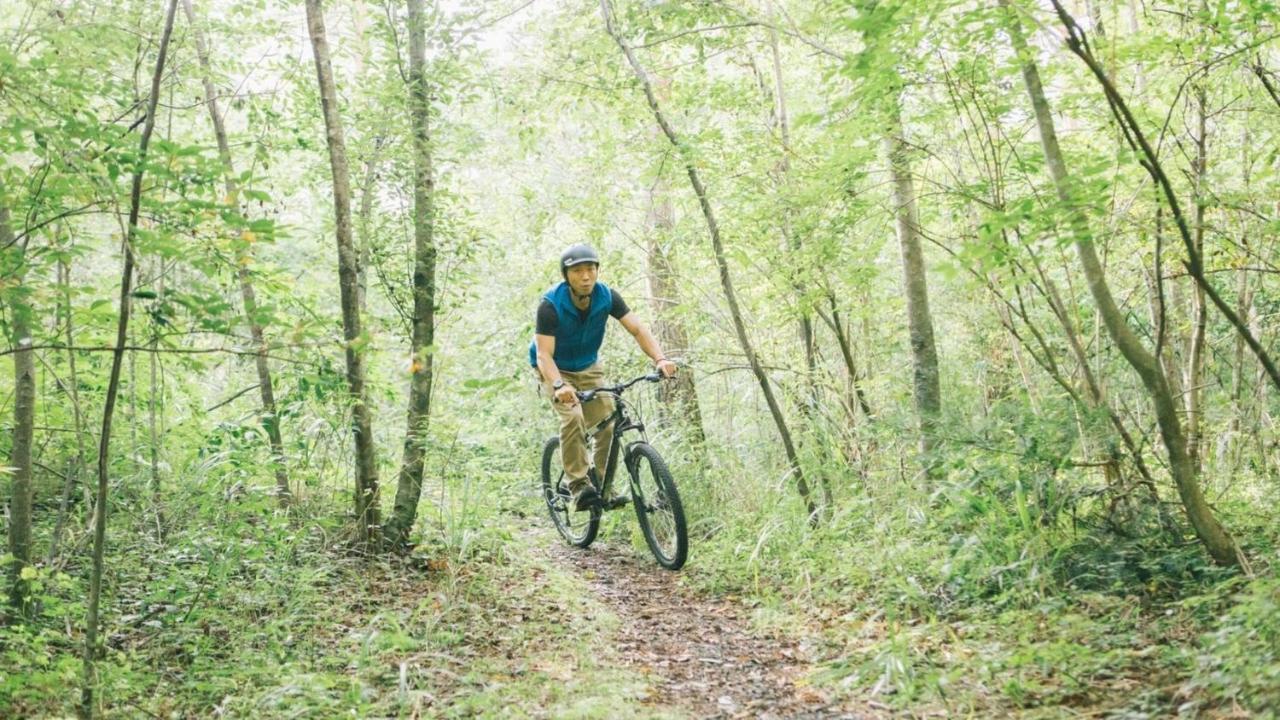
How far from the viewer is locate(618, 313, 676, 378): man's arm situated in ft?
18.8

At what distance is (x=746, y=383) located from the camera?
27.0ft

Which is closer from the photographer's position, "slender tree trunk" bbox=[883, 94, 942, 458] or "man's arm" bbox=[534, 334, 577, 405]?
"slender tree trunk" bbox=[883, 94, 942, 458]

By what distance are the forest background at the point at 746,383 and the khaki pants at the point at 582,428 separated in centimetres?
67

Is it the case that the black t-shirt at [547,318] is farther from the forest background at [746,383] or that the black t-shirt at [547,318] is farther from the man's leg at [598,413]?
the forest background at [746,383]

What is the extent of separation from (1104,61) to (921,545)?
277 centimetres

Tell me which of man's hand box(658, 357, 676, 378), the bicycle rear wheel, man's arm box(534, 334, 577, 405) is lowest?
the bicycle rear wheel

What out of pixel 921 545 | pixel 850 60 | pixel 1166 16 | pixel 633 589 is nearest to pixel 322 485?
pixel 633 589

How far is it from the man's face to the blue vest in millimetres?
137

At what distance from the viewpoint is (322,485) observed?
5977 millimetres

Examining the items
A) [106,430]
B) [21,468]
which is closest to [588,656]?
[106,430]

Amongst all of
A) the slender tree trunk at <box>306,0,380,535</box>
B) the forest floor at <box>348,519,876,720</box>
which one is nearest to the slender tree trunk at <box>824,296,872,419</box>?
the forest floor at <box>348,519,876,720</box>

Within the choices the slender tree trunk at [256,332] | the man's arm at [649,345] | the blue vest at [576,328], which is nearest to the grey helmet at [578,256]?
the blue vest at [576,328]

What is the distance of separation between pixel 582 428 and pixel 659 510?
0.86 metres

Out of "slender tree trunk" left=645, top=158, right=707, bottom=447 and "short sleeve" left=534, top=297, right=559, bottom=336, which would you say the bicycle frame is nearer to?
"short sleeve" left=534, top=297, right=559, bottom=336
